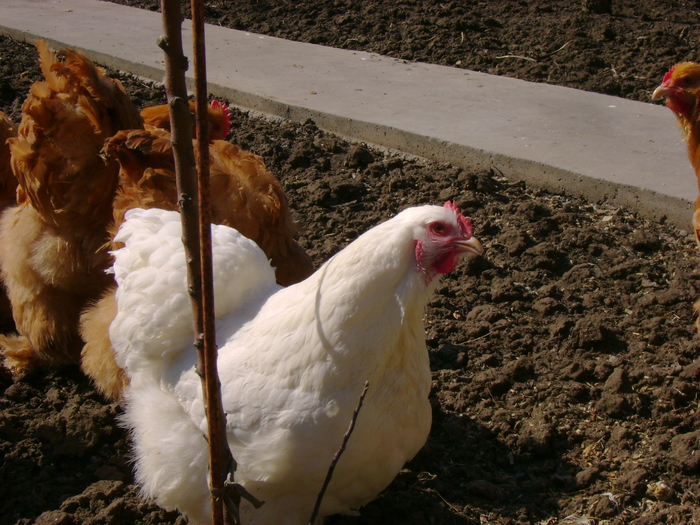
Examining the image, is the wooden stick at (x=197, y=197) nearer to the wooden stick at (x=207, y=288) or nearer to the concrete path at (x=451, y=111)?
the wooden stick at (x=207, y=288)

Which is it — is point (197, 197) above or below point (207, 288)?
above

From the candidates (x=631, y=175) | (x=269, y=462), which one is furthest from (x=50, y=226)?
(x=631, y=175)

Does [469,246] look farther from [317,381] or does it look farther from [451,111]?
[451,111]

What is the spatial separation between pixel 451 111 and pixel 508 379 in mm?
3238

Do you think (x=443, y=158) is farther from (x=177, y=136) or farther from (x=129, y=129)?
(x=177, y=136)

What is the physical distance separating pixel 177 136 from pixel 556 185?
4.05 m

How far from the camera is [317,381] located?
211 centimetres

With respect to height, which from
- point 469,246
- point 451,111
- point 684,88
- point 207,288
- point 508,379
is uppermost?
point 207,288

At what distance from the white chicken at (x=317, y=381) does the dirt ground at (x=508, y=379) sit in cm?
50

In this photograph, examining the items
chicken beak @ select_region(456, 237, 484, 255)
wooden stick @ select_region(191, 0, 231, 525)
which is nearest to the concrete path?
chicken beak @ select_region(456, 237, 484, 255)

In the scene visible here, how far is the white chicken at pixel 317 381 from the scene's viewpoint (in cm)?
208

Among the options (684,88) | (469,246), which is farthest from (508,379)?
(684,88)

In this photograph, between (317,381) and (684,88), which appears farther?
(684,88)

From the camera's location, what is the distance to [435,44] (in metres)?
7.55
